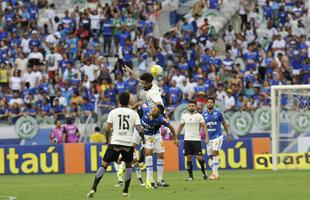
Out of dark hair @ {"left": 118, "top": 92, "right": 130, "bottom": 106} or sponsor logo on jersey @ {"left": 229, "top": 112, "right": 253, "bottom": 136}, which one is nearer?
dark hair @ {"left": 118, "top": 92, "right": 130, "bottom": 106}

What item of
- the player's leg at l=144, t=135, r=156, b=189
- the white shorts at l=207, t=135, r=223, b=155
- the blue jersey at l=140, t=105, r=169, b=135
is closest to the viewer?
the player's leg at l=144, t=135, r=156, b=189

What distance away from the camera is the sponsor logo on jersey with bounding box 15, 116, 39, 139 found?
3900 cm

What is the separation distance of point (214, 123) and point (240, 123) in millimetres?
8696

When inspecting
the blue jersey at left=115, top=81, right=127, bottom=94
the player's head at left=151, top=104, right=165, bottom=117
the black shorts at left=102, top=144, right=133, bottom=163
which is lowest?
the black shorts at left=102, top=144, right=133, bottom=163

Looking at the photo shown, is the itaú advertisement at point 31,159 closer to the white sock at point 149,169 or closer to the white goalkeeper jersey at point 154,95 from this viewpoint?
the white sock at point 149,169

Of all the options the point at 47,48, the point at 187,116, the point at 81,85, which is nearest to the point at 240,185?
the point at 187,116

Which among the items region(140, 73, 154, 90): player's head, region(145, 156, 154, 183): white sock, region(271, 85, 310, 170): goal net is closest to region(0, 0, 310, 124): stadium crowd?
region(271, 85, 310, 170): goal net

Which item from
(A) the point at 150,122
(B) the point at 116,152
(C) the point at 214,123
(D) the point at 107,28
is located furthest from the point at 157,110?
(D) the point at 107,28

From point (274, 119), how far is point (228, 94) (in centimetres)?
550

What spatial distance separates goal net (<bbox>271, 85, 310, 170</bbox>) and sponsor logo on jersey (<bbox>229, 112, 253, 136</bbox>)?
3.03 m

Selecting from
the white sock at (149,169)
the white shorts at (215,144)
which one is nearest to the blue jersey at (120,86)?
the white shorts at (215,144)

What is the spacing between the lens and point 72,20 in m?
46.6

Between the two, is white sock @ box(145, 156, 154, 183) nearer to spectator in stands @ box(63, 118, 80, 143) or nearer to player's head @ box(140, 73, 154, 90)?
player's head @ box(140, 73, 154, 90)

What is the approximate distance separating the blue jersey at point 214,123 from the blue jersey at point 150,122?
416cm
